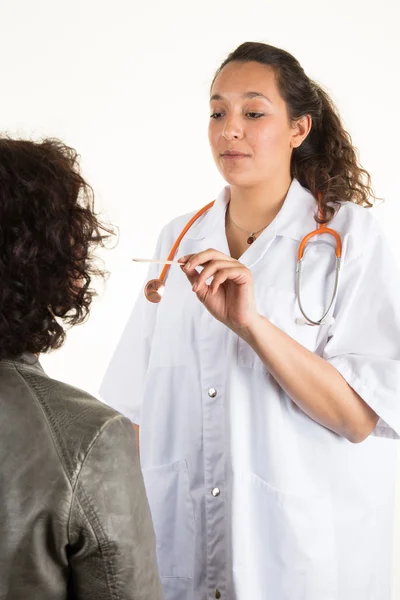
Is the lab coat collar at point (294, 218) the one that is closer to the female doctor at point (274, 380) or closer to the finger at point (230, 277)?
the female doctor at point (274, 380)

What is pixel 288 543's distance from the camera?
55.4 inches

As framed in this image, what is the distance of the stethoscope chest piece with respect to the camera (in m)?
1.54


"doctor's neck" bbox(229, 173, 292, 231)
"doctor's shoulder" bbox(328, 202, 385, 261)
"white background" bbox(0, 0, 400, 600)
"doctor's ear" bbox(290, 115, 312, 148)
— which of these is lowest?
"doctor's shoulder" bbox(328, 202, 385, 261)

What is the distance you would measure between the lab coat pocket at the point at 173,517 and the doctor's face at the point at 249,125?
0.59m

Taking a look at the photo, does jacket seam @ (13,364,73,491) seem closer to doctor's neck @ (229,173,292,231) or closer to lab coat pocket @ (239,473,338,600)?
lab coat pocket @ (239,473,338,600)

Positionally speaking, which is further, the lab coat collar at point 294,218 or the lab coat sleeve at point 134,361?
the lab coat sleeve at point 134,361

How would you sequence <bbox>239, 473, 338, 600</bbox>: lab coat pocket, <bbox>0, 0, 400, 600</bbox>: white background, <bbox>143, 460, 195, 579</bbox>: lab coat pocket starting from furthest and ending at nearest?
<bbox>0, 0, 400, 600</bbox>: white background, <bbox>143, 460, 195, 579</bbox>: lab coat pocket, <bbox>239, 473, 338, 600</bbox>: lab coat pocket

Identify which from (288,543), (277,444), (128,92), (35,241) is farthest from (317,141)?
(128,92)

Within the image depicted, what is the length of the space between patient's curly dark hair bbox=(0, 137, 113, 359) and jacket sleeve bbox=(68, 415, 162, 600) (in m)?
Result: 0.15

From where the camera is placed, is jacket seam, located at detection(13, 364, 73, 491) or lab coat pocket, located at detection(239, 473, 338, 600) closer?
jacket seam, located at detection(13, 364, 73, 491)

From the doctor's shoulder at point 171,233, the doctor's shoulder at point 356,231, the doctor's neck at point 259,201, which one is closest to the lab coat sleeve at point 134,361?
the doctor's shoulder at point 171,233

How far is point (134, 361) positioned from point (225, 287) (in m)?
0.40

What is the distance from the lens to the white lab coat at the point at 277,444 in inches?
55.9

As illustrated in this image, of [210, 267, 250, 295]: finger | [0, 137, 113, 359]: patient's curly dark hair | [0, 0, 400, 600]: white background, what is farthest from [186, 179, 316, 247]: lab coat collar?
[0, 0, 400, 600]: white background
